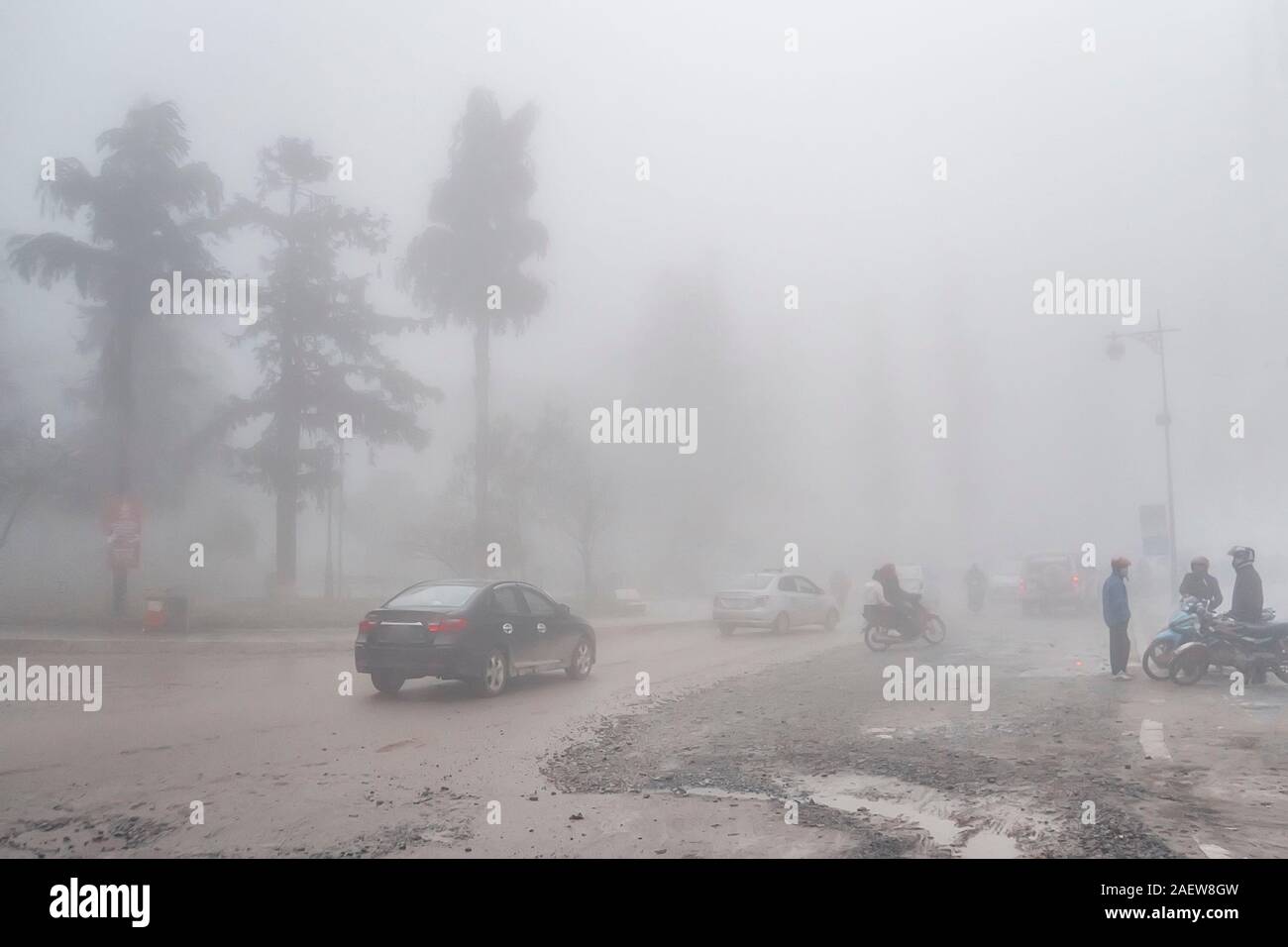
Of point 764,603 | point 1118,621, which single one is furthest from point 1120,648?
point 764,603

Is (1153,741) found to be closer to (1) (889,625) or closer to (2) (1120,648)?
(2) (1120,648)

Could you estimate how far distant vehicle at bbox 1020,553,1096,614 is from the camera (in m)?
32.4

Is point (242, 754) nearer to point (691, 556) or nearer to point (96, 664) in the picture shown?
point (96, 664)

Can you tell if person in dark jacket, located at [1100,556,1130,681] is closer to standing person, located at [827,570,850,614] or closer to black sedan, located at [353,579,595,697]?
black sedan, located at [353,579,595,697]

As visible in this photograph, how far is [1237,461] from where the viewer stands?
248 ft

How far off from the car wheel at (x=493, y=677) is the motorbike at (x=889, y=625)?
910cm

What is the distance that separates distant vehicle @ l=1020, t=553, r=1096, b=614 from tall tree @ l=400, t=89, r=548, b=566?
60.8 ft

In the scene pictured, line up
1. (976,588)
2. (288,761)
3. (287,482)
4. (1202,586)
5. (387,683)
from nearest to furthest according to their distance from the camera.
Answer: (288,761) < (387,683) < (1202,586) < (287,482) < (976,588)

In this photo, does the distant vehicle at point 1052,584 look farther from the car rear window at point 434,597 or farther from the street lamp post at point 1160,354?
the car rear window at point 434,597

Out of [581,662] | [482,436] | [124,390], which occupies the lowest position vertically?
[581,662]

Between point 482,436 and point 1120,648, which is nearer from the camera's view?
point 1120,648

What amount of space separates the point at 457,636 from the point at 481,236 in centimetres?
2701

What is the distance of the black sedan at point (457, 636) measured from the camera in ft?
43.5

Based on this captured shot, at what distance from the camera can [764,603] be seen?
2605 centimetres
